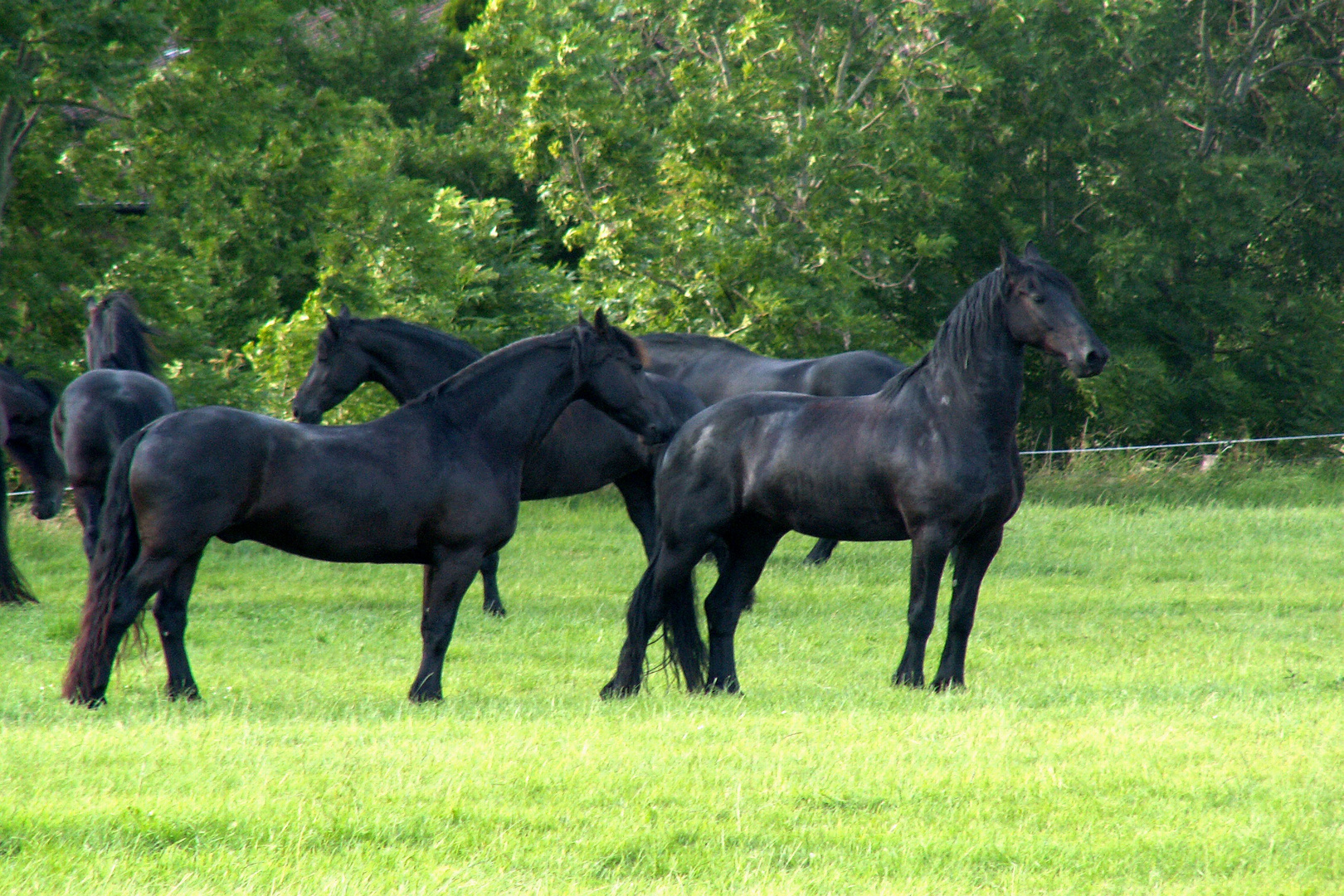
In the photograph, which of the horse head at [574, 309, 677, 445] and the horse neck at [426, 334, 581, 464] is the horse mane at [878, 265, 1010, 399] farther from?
the horse neck at [426, 334, 581, 464]

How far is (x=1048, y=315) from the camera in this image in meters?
7.37

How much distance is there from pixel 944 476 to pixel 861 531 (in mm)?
635

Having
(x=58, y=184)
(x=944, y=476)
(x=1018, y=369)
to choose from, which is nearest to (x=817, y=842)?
(x=944, y=476)

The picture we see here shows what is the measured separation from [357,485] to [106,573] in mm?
1228

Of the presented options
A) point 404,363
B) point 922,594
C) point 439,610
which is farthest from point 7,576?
point 922,594

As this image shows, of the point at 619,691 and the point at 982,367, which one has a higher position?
the point at 982,367

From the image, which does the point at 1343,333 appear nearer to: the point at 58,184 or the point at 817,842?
the point at 58,184

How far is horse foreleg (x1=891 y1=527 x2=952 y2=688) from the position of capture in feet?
24.2

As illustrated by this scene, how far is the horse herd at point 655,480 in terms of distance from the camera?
6.79 metres

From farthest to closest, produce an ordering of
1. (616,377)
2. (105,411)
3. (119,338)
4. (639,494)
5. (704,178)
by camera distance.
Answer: (704,178) → (639,494) → (119,338) → (105,411) → (616,377)

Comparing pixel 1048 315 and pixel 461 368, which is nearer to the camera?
pixel 1048 315

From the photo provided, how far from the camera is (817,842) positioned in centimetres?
468

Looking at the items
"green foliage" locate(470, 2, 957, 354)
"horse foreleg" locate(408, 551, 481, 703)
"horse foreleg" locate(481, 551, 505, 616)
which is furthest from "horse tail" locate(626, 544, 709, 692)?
"green foliage" locate(470, 2, 957, 354)

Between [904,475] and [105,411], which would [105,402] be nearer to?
[105,411]
